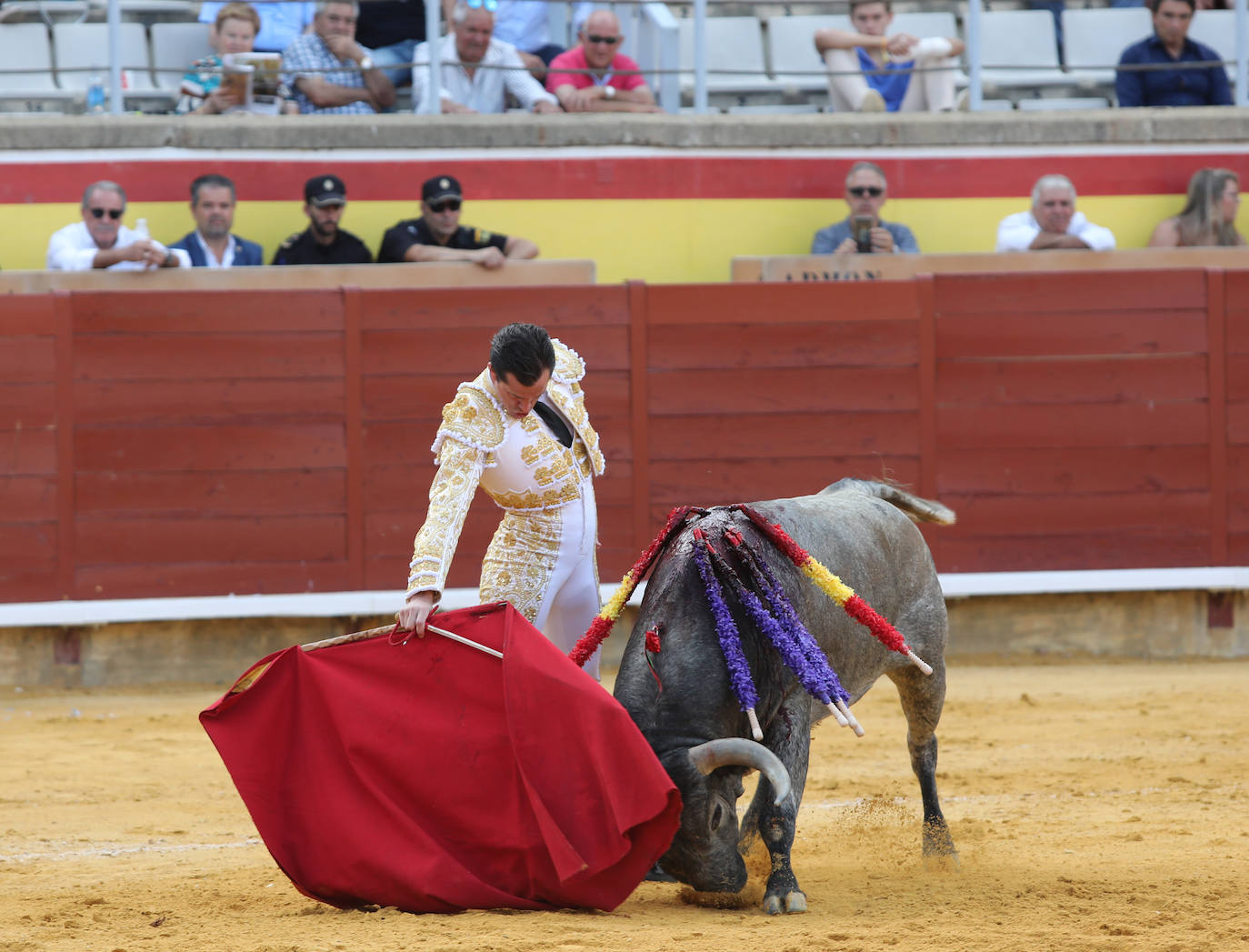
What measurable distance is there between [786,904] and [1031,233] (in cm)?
475

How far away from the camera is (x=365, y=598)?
6.77 meters

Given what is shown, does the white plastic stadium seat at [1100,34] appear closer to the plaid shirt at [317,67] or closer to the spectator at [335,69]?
the spectator at [335,69]

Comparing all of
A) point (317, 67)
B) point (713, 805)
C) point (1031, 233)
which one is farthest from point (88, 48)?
point (713, 805)

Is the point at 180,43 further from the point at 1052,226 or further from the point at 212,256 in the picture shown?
the point at 1052,226

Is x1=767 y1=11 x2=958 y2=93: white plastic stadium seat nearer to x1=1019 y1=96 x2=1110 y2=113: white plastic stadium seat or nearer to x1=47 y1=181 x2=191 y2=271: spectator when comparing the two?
x1=1019 y1=96 x2=1110 y2=113: white plastic stadium seat

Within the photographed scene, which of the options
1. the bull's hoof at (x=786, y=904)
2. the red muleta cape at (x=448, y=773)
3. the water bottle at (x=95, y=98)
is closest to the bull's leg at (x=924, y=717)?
the bull's hoof at (x=786, y=904)

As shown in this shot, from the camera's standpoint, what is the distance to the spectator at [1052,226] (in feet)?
23.9

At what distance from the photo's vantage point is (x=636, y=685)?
3373 mm

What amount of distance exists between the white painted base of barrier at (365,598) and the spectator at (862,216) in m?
1.47

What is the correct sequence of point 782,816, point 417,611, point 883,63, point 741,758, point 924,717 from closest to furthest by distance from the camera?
point 741,758 → point 782,816 → point 417,611 → point 924,717 → point 883,63

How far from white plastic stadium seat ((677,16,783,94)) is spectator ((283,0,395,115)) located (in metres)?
1.52

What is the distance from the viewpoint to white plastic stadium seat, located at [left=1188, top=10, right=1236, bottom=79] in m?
8.45

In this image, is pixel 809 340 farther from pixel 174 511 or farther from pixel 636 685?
pixel 636 685

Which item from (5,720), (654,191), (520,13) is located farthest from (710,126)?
(5,720)
